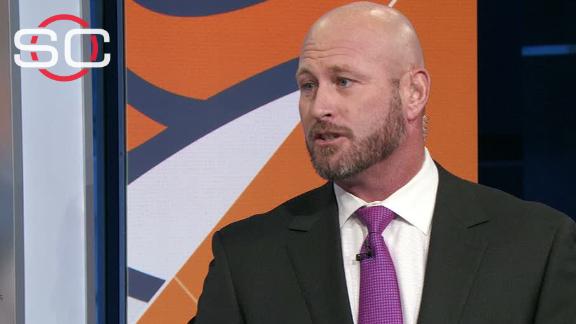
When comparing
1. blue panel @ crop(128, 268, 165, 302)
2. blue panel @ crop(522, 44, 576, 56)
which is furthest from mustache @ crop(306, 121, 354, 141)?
blue panel @ crop(522, 44, 576, 56)

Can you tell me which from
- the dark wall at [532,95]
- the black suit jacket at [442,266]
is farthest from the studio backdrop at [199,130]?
the black suit jacket at [442,266]

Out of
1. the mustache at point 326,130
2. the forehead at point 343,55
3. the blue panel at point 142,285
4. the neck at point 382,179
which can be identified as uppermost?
the forehead at point 343,55

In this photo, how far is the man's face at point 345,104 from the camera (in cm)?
164

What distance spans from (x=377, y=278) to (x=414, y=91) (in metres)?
0.40

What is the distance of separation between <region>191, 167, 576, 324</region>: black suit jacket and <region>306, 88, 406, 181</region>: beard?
4.5 inches

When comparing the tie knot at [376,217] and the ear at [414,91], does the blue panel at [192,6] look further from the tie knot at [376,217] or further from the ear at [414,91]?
the tie knot at [376,217]

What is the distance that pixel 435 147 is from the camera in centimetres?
261

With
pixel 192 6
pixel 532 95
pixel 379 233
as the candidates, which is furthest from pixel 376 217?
pixel 532 95

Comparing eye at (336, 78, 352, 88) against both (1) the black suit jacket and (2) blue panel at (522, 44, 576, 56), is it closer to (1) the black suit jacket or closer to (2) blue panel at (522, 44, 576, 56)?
(1) the black suit jacket

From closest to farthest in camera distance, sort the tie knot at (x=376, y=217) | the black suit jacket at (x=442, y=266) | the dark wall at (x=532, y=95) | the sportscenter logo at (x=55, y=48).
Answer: the black suit jacket at (x=442, y=266)
the tie knot at (x=376, y=217)
the sportscenter logo at (x=55, y=48)
the dark wall at (x=532, y=95)

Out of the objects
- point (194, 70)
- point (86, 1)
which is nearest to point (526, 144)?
point (194, 70)

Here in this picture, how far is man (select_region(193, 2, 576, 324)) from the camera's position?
61.7 inches

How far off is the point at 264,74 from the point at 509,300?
1222 millimetres

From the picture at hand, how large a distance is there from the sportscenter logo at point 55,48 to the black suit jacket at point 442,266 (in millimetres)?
980
